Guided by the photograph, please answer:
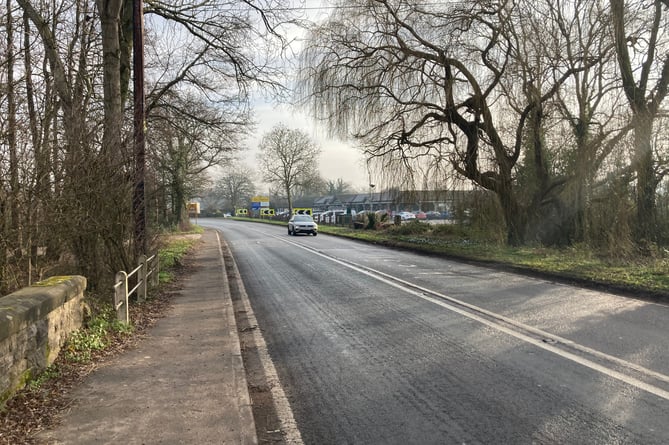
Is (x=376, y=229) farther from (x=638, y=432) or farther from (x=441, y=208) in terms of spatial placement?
(x=638, y=432)

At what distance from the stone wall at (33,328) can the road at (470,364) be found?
234cm

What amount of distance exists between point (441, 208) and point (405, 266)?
9445mm

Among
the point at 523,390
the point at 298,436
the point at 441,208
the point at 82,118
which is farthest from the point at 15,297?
the point at 441,208

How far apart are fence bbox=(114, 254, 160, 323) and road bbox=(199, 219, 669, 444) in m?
1.99

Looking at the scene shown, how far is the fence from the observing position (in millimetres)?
6746

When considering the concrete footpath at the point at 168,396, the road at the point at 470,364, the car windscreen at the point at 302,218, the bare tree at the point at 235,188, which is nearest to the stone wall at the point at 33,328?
the concrete footpath at the point at 168,396

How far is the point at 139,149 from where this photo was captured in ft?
29.5

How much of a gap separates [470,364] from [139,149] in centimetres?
682

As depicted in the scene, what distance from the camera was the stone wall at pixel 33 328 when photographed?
403 centimetres

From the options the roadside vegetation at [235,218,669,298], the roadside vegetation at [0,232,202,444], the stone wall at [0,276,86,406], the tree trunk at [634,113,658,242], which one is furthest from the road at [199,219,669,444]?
the tree trunk at [634,113,658,242]

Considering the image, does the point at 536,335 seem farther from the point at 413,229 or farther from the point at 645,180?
the point at 413,229

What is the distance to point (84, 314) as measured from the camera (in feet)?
21.5

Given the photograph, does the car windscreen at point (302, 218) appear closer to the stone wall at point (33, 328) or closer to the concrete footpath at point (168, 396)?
the concrete footpath at point (168, 396)

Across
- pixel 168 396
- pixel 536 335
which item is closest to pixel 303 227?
pixel 536 335
